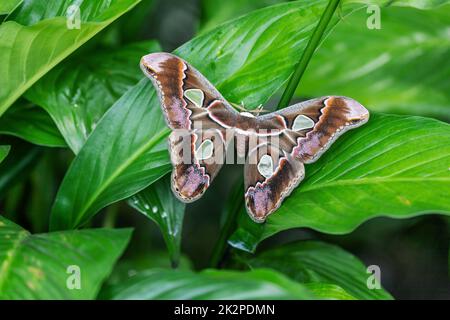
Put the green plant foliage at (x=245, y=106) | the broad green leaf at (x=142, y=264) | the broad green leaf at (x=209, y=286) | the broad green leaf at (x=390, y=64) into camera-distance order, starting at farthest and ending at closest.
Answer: the broad green leaf at (x=142, y=264)
the broad green leaf at (x=390, y=64)
the green plant foliage at (x=245, y=106)
the broad green leaf at (x=209, y=286)

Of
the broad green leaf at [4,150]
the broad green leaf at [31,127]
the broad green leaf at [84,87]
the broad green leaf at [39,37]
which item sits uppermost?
the broad green leaf at [39,37]


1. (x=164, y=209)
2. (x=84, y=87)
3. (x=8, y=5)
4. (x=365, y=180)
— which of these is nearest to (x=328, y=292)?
(x=365, y=180)

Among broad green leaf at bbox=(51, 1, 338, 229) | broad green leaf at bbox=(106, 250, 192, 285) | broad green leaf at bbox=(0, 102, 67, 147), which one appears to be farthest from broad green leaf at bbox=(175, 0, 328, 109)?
broad green leaf at bbox=(106, 250, 192, 285)

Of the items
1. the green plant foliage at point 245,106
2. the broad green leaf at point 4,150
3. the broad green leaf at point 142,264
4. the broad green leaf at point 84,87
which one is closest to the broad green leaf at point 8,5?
the green plant foliage at point 245,106

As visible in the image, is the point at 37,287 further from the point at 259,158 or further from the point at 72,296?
the point at 259,158

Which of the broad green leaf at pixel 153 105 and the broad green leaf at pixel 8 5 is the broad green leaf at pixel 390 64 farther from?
the broad green leaf at pixel 8 5

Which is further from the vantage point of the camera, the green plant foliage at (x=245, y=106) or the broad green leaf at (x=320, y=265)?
the broad green leaf at (x=320, y=265)

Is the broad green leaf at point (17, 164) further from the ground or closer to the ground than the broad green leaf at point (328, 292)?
further from the ground
